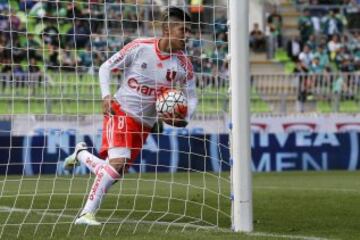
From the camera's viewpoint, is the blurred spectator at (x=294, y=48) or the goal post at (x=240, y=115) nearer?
the goal post at (x=240, y=115)

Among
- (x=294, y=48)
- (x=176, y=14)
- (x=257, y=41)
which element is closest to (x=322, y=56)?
(x=294, y=48)

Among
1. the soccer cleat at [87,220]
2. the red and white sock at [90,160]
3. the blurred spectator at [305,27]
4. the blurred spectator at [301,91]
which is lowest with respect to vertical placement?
the soccer cleat at [87,220]

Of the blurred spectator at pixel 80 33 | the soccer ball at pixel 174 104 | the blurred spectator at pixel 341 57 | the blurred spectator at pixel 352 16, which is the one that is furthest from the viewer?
the blurred spectator at pixel 352 16

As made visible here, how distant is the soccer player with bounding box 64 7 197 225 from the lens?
10.1 m

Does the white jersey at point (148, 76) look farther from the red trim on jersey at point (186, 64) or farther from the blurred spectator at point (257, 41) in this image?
the blurred spectator at point (257, 41)

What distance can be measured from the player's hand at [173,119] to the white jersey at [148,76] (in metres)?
0.17

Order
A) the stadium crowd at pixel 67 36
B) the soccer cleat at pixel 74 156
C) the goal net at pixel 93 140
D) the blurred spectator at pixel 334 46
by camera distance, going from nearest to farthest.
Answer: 1. the goal net at pixel 93 140
2. the soccer cleat at pixel 74 156
3. the stadium crowd at pixel 67 36
4. the blurred spectator at pixel 334 46

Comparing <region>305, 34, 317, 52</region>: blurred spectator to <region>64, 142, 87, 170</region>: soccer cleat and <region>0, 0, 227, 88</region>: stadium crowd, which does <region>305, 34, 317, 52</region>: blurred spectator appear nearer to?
<region>0, 0, 227, 88</region>: stadium crowd

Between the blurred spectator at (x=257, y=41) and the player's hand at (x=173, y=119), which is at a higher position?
the blurred spectator at (x=257, y=41)

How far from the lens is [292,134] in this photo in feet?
71.6

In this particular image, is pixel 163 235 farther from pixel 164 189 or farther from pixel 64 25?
pixel 64 25

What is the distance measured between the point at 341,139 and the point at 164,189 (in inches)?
305

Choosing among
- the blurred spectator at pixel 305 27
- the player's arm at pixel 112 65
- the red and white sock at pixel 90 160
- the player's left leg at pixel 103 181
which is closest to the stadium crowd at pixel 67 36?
the red and white sock at pixel 90 160

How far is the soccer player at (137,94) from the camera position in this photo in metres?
10.1
